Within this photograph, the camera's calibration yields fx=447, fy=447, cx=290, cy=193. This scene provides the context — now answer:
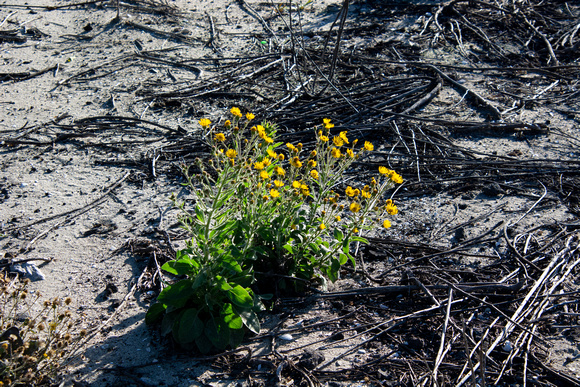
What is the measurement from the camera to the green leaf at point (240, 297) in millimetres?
2504

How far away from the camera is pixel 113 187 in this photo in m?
4.15

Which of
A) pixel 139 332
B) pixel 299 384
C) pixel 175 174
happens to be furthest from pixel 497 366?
pixel 175 174

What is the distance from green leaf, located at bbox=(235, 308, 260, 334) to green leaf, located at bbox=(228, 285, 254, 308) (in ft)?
0.39

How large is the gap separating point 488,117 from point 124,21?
5.70 meters

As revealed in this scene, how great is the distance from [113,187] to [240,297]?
222cm

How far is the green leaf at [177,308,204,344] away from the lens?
2520mm

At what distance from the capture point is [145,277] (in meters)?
3.17

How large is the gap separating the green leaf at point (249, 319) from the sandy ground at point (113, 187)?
0.19 m

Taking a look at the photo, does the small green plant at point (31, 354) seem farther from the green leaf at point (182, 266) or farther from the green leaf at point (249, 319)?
the green leaf at point (249, 319)

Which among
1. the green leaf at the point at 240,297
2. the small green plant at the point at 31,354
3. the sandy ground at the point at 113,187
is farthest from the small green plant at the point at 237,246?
the small green plant at the point at 31,354

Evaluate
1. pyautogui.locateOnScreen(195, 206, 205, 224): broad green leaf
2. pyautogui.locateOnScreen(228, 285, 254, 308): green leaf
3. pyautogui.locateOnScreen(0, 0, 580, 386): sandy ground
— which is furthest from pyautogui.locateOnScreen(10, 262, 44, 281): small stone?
pyautogui.locateOnScreen(228, 285, 254, 308): green leaf

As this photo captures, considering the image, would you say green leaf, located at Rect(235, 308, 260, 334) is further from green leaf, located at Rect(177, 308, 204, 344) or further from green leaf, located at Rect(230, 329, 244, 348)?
green leaf, located at Rect(177, 308, 204, 344)

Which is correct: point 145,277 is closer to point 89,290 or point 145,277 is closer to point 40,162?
point 89,290

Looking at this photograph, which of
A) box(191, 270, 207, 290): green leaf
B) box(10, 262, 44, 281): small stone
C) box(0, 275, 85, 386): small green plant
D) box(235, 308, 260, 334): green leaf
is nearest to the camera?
box(0, 275, 85, 386): small green plant
